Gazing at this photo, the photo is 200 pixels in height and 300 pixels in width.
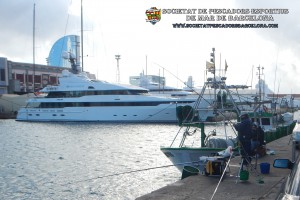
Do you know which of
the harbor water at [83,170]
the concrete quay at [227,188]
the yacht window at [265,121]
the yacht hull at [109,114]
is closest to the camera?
the concrete quay at [227,188]

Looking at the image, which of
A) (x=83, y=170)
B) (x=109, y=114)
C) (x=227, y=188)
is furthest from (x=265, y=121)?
(x=109, y=114)

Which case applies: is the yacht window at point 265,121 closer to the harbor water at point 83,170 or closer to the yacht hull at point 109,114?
the harbor water at point 83,170

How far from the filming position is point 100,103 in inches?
2378

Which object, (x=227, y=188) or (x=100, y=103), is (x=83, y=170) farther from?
(x=100, y=103)

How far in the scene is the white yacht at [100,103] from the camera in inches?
2291

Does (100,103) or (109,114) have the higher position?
(100,103)

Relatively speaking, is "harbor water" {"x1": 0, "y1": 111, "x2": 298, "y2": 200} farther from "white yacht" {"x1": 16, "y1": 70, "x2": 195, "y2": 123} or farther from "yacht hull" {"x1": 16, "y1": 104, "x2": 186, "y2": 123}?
"white yacht" {"x1": 16, "y1": 70, "x2": 195, "y2": 123}

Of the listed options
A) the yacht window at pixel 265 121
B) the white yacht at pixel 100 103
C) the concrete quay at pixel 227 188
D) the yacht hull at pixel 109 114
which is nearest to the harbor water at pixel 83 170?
the concrete quay at pixel 227 188

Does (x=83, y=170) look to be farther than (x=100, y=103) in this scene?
No

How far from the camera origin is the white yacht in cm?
5819

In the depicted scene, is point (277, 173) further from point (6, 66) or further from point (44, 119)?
point (6, 66)

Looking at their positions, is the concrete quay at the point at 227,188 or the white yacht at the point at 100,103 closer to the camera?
the concrete quay at the point at 227,188

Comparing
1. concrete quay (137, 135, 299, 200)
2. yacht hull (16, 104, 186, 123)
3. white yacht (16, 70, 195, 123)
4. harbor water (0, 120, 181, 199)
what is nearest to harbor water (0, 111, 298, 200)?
harbor water (0, 120, 181, 199)

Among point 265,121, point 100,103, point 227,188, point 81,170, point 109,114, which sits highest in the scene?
point 265,121
